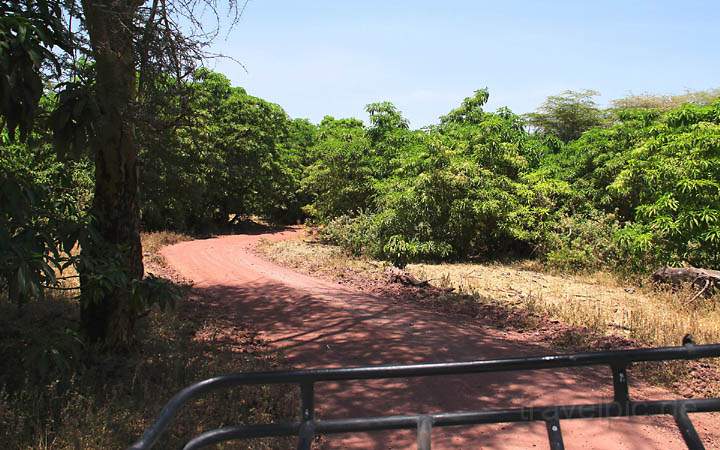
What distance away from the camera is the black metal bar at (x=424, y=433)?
1761mm

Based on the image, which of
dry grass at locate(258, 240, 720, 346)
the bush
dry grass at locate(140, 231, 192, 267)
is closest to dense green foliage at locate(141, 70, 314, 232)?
dry grass at locate(140, 231, 192, 267)

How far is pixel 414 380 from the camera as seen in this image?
5.96m

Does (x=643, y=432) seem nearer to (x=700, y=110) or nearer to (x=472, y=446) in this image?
(x=472, y=446)

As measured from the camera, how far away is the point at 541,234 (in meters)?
14.2

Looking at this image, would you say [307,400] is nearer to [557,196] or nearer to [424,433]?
[424,433]

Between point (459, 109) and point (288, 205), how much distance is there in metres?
14.1

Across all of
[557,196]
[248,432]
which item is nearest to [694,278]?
[557,196]

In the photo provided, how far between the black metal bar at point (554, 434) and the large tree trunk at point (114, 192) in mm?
3744

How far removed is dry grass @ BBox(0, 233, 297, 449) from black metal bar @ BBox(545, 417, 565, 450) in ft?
8.90

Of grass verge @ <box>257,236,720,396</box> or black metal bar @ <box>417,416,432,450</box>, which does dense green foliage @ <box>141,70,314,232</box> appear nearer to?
grass verge @ <box>257,236,720,396</box>

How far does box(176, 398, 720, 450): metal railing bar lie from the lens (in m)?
1.79

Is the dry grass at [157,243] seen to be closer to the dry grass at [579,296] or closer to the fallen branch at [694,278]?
the dry grass at [579,296]

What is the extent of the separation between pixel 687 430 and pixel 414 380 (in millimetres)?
4273

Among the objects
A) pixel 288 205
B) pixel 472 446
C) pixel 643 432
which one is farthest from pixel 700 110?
pixel 288 205
